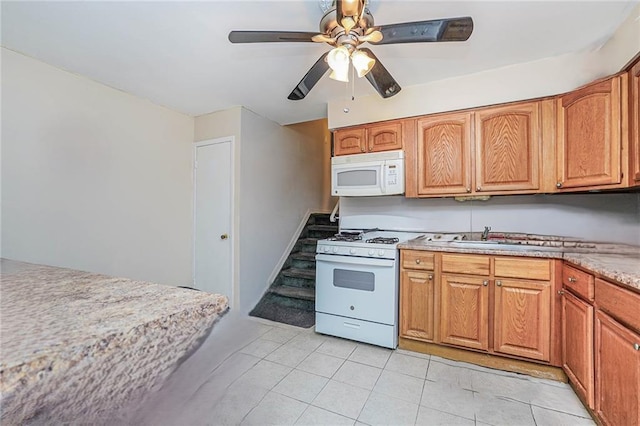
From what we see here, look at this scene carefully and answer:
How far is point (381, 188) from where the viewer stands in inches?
106

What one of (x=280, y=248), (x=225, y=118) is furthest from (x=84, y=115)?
(x=280, y=248)

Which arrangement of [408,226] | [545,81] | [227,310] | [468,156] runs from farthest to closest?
[408,226]
[468,156]
[545,81]
[227,310]

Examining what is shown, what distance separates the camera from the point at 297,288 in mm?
3535

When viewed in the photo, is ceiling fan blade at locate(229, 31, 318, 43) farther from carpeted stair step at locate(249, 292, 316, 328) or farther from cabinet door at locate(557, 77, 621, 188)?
carpeted stair step at locate(249, 292, 316, 328)

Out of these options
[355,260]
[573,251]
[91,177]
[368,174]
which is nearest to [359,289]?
[355,260]

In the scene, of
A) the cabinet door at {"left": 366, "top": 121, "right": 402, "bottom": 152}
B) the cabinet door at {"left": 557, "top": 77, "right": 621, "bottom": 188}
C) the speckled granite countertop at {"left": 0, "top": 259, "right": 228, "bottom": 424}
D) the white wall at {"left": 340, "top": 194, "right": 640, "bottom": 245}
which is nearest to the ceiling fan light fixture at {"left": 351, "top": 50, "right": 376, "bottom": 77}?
the cabinet door at {"left": 366, "top": 121, "right": 402, "bottom": 152}

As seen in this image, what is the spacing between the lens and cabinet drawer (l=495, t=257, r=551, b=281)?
194cm

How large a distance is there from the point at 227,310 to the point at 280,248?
3.20 m

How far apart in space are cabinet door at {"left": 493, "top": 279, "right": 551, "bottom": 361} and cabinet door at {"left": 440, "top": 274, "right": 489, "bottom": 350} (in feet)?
0.27

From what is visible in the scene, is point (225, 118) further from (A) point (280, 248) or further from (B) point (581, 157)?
(B) point (581, 157)

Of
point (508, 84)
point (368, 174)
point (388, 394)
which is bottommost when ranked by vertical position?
point (388, 394)

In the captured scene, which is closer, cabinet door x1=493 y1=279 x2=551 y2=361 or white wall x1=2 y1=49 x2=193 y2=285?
cabinet door x1=493 y1=279 x2=551 y2=361

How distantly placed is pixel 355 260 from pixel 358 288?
25cm

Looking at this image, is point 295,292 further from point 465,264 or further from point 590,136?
point 590,136
